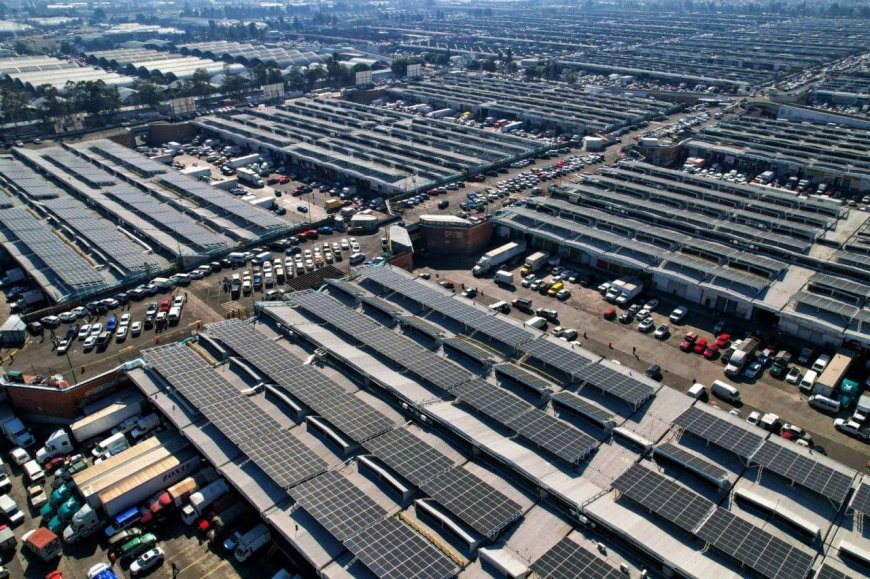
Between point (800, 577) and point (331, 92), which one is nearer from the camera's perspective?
point (800, 577)

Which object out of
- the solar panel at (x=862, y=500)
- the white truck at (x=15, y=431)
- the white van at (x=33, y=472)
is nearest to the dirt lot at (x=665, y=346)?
the solar panel at (x=862, y=500)

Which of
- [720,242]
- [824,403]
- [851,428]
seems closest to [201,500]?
[851,428]

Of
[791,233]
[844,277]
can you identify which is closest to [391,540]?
[844,277]

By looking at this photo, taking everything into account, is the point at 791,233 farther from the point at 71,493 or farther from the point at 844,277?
the point at 71,493

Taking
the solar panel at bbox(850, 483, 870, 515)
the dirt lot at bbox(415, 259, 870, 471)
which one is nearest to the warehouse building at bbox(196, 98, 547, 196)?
the dirt lot at bbox(415, 259, 870, 471)

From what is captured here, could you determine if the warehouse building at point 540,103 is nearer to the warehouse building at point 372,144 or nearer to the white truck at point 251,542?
the warehouse building at point 372,144

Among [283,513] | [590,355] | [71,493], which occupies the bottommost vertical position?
[71,493]

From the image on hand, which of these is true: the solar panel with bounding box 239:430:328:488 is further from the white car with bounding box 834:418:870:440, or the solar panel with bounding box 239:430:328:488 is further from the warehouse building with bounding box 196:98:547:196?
the warehouse building with bounding box 196:98:547:196
